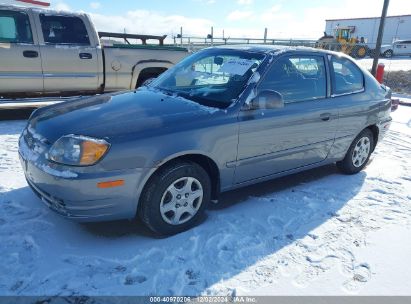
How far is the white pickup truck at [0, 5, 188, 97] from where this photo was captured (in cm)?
646

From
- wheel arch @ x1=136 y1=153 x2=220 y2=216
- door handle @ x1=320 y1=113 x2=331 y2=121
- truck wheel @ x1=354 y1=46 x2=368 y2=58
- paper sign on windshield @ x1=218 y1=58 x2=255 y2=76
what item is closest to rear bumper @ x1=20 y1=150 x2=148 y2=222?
wheel arch @ x1=136 y1=153 x2=220 y2=216

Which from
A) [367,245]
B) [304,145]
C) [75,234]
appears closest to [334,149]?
[304,145]

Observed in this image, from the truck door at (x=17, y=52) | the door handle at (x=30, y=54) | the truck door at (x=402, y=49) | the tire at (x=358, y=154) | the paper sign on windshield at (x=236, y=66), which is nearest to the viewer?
the paper sign on windshield at (x=236, y=66)

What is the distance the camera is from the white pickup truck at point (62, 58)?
6.46 metres

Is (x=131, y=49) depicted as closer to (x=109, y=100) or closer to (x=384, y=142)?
(x=109, y=100)

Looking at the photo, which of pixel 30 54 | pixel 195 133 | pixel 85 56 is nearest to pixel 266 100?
pixel 195 133

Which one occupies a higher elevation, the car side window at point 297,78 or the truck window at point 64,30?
the truck window at point 64,30

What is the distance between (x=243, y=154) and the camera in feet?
11.4

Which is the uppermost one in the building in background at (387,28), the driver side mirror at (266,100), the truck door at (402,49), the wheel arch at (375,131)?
the building in background at (387,28)

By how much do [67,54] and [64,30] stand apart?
0.48m

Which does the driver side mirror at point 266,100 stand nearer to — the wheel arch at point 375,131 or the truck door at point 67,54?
the wheel arch at point 375,131

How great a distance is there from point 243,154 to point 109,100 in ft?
4.71

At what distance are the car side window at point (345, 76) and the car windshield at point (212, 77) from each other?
1.12 m

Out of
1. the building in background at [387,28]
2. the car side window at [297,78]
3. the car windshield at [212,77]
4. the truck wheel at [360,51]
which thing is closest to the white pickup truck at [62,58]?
the car windshield at [212,77]
